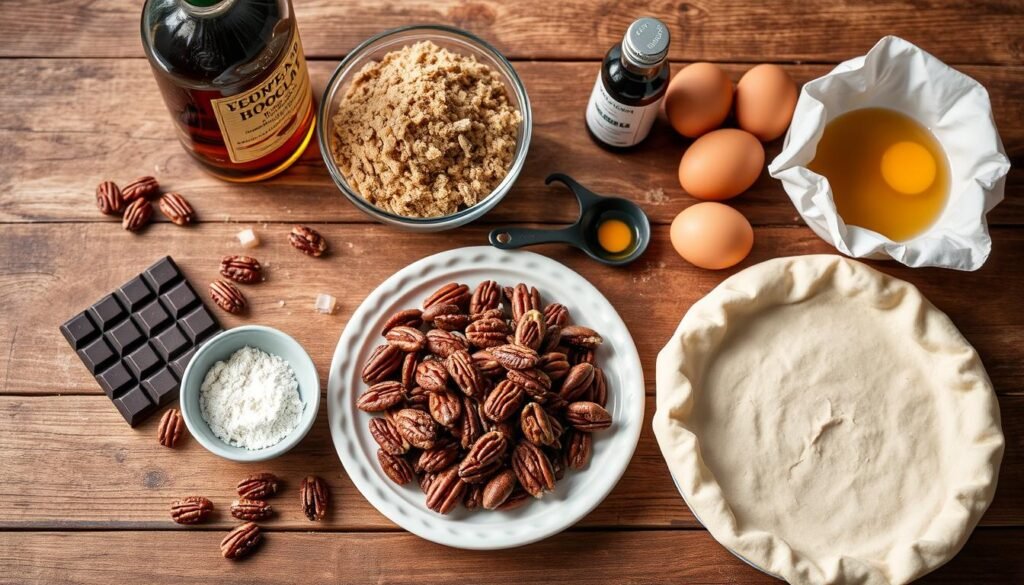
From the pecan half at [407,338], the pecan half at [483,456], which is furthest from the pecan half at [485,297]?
the pecan half at [483,456]

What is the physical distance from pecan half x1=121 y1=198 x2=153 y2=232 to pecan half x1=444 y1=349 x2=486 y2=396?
628 mm

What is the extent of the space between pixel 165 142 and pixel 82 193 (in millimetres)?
173

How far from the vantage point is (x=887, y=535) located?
1.34 metres

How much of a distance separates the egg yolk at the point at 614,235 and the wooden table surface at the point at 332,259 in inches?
1.7

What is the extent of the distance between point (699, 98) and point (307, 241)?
0.74 metres

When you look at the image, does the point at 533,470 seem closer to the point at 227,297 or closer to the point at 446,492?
the point at 446,492

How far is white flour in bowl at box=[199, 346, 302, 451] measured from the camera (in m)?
1.30

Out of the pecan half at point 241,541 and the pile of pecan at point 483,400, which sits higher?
the pile of pecan at point 483,400

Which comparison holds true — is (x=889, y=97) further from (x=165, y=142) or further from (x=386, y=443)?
(x=165, y=142)

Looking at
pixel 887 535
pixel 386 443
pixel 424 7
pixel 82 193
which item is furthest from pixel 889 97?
pixel 82 193

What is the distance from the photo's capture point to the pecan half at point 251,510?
136 centimetres

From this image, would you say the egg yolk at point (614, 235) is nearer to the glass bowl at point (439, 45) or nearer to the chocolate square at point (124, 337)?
the glass bowl at point (439, 45)

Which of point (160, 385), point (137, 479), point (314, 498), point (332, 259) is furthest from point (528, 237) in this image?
point (137, 479)

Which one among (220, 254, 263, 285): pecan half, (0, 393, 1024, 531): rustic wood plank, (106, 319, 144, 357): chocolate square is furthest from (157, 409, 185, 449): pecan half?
(220, 254, 263, 285): pecan half
